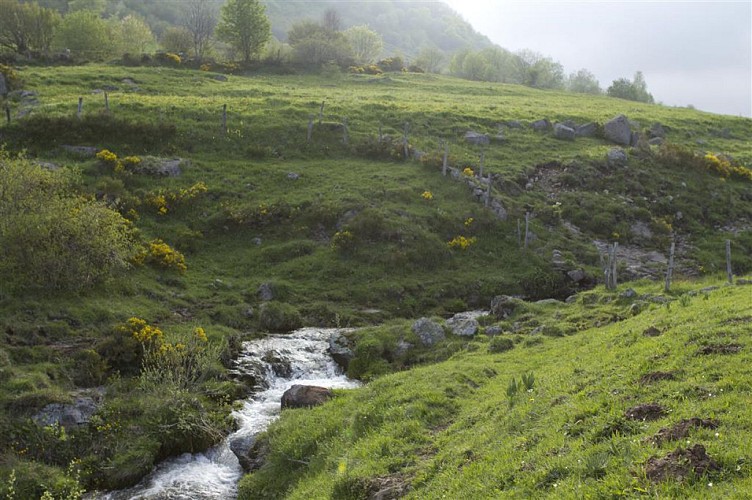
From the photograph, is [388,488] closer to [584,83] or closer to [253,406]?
[253,406]

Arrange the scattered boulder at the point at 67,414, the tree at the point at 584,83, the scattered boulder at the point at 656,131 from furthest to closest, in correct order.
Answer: the tree at the point at 584,83 < the scattered boulder at the point at 656,131 < the scattered boulder at the point at 67,414

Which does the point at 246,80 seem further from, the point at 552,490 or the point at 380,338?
the point at 552,490

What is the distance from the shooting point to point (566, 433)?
1165 cm

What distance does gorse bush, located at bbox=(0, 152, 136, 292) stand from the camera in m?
25.0

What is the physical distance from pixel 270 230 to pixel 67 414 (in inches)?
793

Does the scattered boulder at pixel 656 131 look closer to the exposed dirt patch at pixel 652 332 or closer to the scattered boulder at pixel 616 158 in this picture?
the scattered boulder at pixel 616 158

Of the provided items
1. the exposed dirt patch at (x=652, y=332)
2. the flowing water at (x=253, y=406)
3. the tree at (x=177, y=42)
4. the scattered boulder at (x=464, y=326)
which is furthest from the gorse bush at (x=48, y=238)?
the tree at (x=177, y=42)

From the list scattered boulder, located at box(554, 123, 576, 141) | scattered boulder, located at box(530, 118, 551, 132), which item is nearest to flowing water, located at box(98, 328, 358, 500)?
scattered boulder, located at box(554, 123, 576, 141)

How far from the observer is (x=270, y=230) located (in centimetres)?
3772

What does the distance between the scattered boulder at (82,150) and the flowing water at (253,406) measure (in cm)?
2328

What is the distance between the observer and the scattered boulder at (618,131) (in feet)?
191

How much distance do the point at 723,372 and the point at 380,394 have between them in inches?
407

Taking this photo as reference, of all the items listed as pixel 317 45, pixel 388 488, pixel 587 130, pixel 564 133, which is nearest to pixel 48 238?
pixel 388 488

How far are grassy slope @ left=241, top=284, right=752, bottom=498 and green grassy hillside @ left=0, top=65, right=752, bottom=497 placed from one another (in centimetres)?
93
